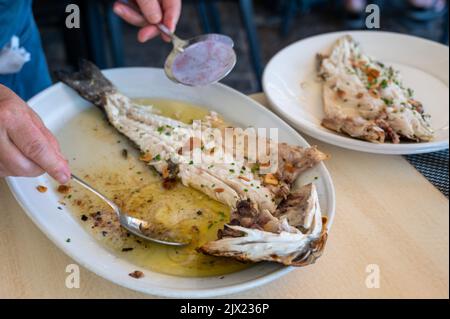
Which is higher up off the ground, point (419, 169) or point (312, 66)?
point (312, 66)

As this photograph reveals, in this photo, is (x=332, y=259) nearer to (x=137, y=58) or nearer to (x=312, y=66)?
(x=312, y=66)

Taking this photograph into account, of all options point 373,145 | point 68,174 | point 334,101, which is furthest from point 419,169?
point 68,174

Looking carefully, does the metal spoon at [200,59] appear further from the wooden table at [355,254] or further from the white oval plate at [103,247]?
the wooden table at [355,254]

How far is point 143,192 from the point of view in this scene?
1280 millimetres

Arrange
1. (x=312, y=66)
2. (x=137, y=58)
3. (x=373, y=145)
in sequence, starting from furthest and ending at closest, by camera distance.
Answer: (x=137, y=58), (x=312, y=66), (x=373, y=145)

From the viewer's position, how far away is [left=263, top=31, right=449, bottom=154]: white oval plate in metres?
1.38

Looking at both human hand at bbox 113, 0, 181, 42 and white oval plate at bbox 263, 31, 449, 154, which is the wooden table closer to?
white oval plate at bbox 263, 31, 449, 154

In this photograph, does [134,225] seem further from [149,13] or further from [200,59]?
[149,13]

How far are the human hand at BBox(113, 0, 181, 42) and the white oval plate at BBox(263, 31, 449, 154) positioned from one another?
36 centimetres

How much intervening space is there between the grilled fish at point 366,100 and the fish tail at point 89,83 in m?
0.70

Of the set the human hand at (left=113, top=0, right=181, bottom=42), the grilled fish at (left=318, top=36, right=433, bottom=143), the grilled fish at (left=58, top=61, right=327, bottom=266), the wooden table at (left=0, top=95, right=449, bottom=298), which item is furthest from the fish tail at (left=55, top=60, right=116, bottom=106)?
the grilled fish at (left=318, top=36, right=433, bottom=143)

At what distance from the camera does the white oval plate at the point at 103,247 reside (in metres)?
0.98

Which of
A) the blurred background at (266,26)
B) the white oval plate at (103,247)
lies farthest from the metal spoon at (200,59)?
the blurred background at (266,26)

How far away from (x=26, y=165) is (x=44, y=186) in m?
0.19
